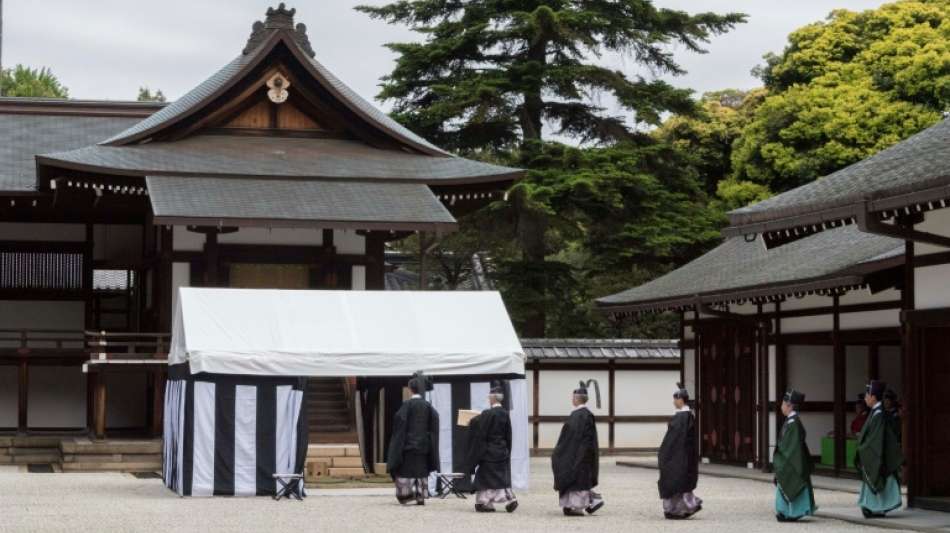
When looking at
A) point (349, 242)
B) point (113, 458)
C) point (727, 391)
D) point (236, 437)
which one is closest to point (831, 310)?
point (727, 391)

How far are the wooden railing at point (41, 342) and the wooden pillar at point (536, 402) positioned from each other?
334 inches

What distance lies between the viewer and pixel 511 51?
35562mm

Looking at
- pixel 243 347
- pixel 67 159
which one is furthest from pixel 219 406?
pixel 67 159

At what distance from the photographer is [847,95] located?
3550cm

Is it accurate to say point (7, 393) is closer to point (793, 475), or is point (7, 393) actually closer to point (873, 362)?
point (873, 362)

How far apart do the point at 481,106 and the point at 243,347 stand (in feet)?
54.4

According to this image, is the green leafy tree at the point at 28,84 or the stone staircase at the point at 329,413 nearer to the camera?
the stone staircase at the point at 329,413

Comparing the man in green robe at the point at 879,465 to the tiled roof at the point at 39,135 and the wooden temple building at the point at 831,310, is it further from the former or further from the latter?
the tiled roof at the point at 39,135

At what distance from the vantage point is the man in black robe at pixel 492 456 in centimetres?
1644

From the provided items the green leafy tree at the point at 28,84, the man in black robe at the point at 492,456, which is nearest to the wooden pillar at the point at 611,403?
the man in black robe at the point at 492,456

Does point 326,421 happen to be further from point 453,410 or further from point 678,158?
point 678,158

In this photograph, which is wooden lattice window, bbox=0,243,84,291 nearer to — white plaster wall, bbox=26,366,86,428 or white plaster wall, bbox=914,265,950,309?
white plaster wall, bbox=26,366,86,428

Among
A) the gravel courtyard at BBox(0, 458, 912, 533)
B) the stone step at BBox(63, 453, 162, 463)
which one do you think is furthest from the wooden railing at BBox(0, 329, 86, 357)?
the gravel courtyard at BBox(0, 458, 912, 533)

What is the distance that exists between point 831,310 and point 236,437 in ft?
28.3
